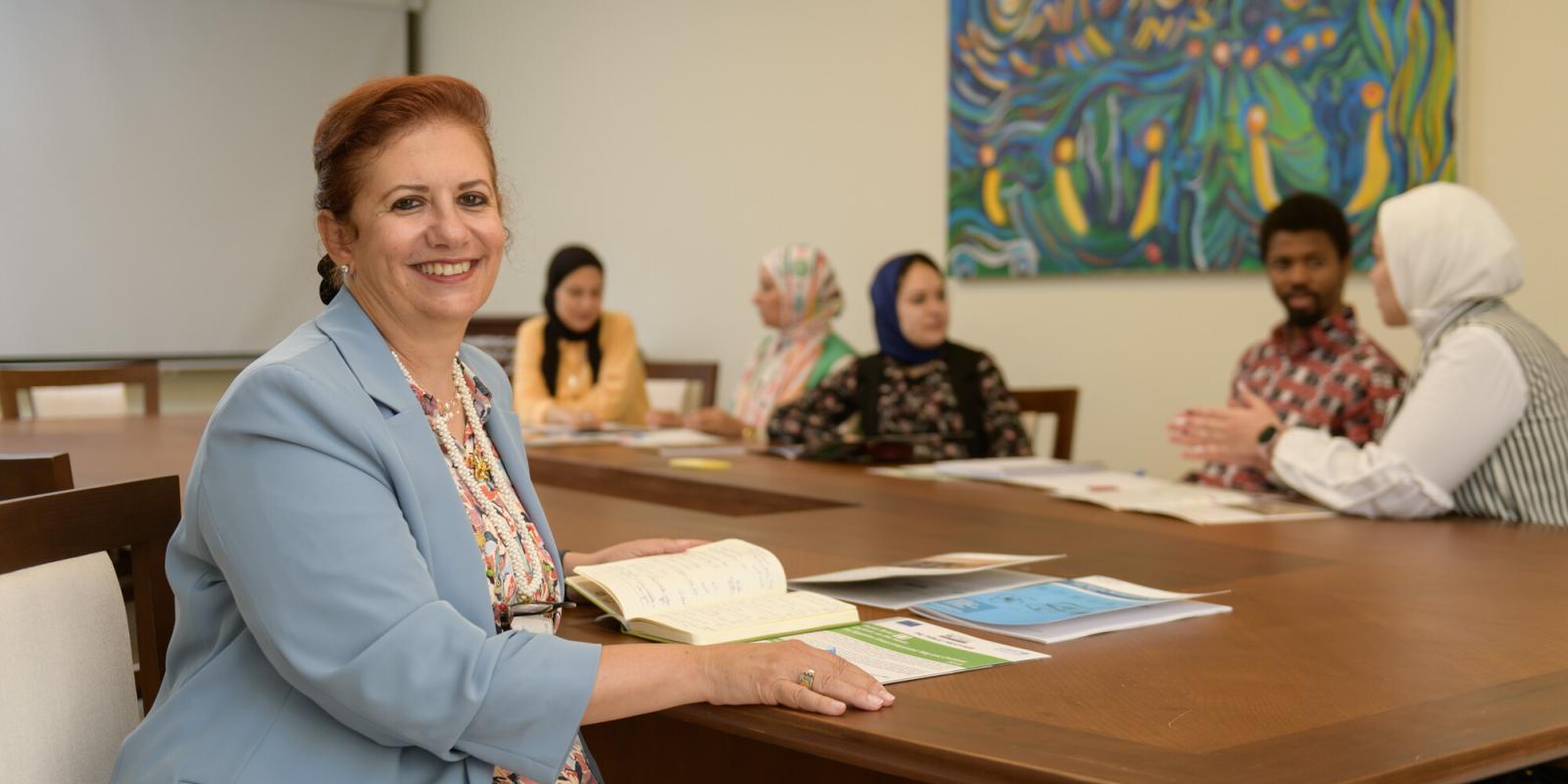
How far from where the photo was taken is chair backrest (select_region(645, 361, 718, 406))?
524cm

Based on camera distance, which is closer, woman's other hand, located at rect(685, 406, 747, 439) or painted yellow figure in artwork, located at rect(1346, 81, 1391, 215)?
painted yellow figure in artwork, located at rect(1346, 81, 1391, 215)

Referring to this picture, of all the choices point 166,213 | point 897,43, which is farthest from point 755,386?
point 166,213

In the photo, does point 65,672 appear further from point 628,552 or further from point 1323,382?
point 1323,382

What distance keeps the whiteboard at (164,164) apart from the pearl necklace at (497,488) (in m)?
5.46

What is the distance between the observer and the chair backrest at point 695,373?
5.24 metres

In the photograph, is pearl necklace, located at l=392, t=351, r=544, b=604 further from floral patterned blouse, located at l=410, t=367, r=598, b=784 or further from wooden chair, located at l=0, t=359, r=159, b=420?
wooden chair, located at l=0, t=359, r=159, b=420

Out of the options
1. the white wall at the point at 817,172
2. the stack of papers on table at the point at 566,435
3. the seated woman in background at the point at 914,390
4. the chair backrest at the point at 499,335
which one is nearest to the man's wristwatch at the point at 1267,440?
the seated woman in background at the point at 914,390

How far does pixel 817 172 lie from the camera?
541cm

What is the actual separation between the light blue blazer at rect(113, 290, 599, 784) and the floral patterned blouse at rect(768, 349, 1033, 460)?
94.1 inches

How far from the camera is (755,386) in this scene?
16.0 feet

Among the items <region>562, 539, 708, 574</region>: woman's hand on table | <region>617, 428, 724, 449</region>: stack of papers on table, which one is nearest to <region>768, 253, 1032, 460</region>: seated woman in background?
<region>617, 428, 724, 449</region>: stack of papers on table

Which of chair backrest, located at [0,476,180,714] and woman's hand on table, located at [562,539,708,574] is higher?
chair backrest, located at [0,476,180,714]

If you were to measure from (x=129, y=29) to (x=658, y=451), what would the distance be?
4.37 meters

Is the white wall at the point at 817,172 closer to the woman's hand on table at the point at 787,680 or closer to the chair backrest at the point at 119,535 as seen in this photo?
the chair backrest at the point at 119,535
